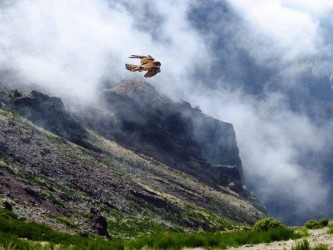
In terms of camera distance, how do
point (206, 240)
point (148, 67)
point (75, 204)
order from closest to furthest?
point (206, 240), point (148, 67), point (75, 204)

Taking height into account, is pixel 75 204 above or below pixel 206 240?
above

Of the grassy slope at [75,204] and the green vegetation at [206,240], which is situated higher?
the grassy slope at [75,204]

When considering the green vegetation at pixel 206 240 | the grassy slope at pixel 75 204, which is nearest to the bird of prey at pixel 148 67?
the green vegetation at pixel 206 240

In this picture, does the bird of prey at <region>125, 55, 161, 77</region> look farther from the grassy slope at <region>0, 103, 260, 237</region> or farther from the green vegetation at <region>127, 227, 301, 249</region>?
the grassy slope at <region>0, 103, 260, 237</region>

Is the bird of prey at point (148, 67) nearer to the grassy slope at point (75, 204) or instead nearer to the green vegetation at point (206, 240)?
the green vegetation at point (206, 240)

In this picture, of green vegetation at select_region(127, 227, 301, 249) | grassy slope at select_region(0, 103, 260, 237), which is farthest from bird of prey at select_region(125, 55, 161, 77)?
grassy slope at select_region(0, 103, 260, 237)

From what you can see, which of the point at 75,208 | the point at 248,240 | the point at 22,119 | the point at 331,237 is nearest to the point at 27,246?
the point at 248,240

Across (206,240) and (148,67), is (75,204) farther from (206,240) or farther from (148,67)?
(206,240)

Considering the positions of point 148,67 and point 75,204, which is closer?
point 148,67

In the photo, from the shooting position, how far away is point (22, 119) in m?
198

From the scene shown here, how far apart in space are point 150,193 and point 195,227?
2113cm

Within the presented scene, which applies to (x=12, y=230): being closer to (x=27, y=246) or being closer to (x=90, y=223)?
(x=27, y=246)

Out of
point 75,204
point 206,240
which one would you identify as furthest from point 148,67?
point 75,204

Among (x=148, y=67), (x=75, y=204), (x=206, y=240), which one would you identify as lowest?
(x=206, y=240)
